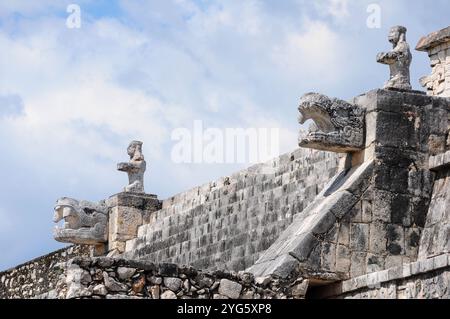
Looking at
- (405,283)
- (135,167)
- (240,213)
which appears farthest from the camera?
(135,167)

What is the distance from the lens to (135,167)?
21.6 m

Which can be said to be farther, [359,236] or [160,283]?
[359,236]

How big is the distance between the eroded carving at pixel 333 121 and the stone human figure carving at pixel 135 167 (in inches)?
291

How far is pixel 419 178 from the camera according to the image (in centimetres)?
1442

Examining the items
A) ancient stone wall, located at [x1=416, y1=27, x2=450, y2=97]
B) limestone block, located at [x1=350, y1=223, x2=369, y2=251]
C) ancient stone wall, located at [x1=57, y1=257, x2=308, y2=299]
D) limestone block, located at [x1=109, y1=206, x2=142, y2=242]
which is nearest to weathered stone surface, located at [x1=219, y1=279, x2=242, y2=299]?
ancient stone wall, located at [x1=57, y1=257, x2=308, y2=299]

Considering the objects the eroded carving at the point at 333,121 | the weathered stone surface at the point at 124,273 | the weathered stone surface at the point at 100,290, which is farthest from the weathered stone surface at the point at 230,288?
the eroded carving at the point at 333,121

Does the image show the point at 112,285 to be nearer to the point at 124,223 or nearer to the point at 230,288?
the point at 230,288

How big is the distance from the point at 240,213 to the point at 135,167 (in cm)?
450

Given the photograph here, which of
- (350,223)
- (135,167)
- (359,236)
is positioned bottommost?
(359,236)

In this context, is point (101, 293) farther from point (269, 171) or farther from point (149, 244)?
point (149, 244)

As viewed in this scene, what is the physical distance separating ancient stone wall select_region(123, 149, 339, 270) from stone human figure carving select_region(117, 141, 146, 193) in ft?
4.78

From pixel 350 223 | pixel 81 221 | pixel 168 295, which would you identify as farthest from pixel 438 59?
pixel 168 295

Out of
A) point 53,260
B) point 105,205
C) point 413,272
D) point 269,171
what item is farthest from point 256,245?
point 53,260

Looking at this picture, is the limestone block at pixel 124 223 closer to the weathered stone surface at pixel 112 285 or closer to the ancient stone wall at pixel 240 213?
the ancient stone wall at pixel 240 213
